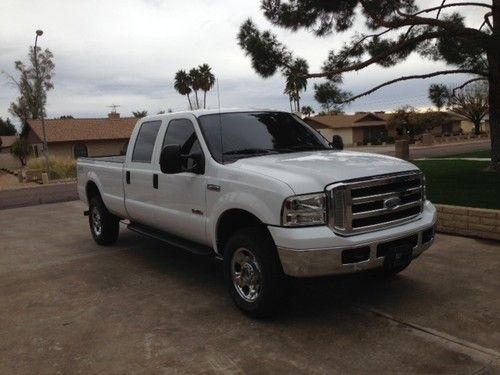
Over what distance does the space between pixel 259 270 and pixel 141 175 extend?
8.69 feet

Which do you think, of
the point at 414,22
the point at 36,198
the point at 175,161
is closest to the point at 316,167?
the point at 175,161

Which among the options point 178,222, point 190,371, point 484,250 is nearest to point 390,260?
point 190,371

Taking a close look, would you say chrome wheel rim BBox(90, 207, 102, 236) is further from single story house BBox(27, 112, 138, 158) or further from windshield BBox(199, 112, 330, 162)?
single story house BBox(27, 112, 138, 158)

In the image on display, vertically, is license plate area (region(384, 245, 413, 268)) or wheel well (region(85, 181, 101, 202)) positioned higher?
wheel well (region(85, 181, 101, 202))

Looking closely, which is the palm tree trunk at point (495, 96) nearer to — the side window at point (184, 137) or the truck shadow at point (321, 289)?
the truck shadow at point (321, 289)

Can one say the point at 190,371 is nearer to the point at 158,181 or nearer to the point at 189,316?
the point at 189,316

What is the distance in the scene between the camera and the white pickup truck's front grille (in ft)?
13.7

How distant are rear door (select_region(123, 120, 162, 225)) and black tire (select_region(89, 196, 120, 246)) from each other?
4.15 ft

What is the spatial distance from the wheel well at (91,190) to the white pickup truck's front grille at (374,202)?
534cm

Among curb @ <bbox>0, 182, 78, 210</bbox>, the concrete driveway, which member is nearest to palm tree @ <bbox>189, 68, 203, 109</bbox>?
curb @ <bbox>0, 182, 78, 210</bbox>

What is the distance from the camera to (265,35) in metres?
11.9

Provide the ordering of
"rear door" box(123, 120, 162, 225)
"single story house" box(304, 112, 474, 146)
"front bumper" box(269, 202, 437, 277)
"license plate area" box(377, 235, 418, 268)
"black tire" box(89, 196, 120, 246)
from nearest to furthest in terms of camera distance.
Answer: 1. "front bumper" box(269, 202, 437, 277)
2. "license plate area" box(377, 235, 418, 268)
3. "rear door" box(123, 120, 162, 225)
4. "black tire" box(89, 196, 120, 246)
5. "single story house" box(304, 112, 474, 146)

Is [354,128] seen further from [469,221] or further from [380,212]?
[380,212]

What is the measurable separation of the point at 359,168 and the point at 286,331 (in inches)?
63.0
